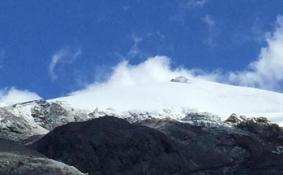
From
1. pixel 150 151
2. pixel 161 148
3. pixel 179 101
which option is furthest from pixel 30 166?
pixel 179 101

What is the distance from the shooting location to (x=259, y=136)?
65688 mm

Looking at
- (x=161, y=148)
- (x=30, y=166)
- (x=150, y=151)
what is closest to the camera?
(x=30, y=166)

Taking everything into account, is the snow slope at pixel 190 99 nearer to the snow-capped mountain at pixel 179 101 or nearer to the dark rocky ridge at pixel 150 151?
the snow-capped mountain at pixel 179 101

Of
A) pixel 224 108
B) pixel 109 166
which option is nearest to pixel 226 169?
pixel 109 166

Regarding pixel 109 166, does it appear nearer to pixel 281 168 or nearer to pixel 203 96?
pixel 281 168

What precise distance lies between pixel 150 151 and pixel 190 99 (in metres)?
117

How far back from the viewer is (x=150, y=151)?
55781mm

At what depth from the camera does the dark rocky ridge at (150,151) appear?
54013mm

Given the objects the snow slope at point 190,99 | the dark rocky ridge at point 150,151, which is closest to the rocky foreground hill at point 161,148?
the dark rocky ridge at point 150,151

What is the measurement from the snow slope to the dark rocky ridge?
83954 mm

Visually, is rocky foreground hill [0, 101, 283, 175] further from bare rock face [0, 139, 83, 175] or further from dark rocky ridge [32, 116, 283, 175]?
bare rock face [0, 139, 83, 175]

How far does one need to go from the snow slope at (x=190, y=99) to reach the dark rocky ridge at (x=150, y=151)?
83954 mm

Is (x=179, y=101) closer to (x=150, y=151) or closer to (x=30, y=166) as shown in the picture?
(x=150, y=151)

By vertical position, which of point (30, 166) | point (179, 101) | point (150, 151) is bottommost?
point (30, 166)
